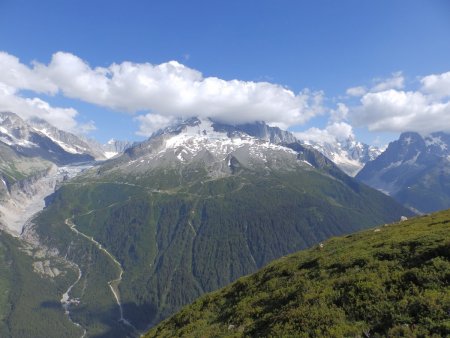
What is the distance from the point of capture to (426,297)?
2439 centimetres

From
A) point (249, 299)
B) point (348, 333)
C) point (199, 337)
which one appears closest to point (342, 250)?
point (249, 299)

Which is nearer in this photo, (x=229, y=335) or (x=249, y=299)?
(x=229, y=335)

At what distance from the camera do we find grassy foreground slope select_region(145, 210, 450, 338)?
2375 cm

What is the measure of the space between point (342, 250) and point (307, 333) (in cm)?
2208

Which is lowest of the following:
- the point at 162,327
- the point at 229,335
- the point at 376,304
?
the point at 162,327

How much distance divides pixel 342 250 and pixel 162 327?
76.6 ft

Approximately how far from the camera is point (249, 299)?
3897 cm

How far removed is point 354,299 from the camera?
27734 mm

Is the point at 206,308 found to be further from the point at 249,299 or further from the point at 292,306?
the point at 292,306

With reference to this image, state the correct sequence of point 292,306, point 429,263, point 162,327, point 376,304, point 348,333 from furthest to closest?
1. point 162,327
2. point 292,306
3. point 429,263
4. point 376,304
5. point 348,333

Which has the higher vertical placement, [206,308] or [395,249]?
[395,249]

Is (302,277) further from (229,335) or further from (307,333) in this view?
(307,333)

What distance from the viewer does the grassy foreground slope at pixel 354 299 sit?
23750mm

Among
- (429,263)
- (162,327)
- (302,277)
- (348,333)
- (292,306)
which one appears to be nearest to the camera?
(348,333)
